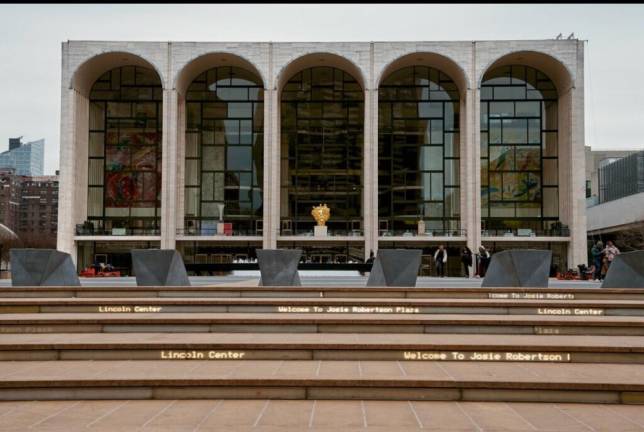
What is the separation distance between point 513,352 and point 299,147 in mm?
38959

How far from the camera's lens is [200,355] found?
727 centimetres

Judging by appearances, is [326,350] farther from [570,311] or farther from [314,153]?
[314,153]

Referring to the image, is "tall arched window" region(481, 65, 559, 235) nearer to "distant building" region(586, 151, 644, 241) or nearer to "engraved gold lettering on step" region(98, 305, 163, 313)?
"distant building" region(586, 151, 644, 241)

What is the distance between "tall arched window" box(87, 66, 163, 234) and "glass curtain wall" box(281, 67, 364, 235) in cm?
956

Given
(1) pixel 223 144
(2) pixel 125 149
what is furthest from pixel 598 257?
(2) pixel 125 149

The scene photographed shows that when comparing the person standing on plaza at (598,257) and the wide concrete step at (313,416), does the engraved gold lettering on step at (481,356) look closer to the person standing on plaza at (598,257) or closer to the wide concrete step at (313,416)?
the wide concrete step at (313,416)

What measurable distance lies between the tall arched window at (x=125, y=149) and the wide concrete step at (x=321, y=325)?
3688 cm

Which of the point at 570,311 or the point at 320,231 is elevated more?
the point at 320,231

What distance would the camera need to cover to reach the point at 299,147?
45.4 metres

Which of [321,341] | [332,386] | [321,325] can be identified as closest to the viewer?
[332,386]

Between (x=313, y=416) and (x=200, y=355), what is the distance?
2.21 metres

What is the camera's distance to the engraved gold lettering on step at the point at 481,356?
7.16m

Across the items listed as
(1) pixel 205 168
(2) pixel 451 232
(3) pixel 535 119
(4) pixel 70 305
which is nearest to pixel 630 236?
(3) pixel 535 119

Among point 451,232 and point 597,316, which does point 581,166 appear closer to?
point 451,232
